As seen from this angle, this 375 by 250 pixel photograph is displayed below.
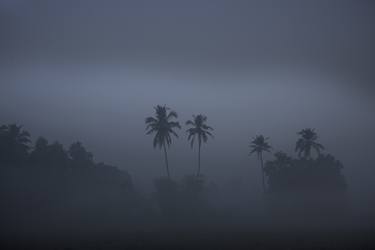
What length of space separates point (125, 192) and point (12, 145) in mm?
16733

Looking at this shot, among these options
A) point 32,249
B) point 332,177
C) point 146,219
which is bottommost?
point 32,249

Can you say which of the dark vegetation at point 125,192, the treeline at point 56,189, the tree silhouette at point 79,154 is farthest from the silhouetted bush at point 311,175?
the tree silhouette at point 79,154

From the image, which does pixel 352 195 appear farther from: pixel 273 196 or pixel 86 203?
pixel 86 203

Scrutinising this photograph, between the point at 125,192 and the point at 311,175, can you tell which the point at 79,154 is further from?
the point at 311,175

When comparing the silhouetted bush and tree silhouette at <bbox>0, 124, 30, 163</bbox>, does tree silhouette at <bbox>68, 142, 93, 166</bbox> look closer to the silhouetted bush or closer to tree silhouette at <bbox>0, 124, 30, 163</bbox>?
tree silhouette at <bbox>0, 124, 30, 163</bbox>

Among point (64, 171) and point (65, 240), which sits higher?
point (64, 171)

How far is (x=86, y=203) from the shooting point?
47.8 metres

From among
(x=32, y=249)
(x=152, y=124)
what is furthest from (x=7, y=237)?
(x=152, y=124)

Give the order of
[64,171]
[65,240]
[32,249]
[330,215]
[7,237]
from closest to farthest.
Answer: [32,249] < [65,240] < [7,237] < [64,171] < [330,215]

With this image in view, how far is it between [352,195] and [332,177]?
25.2ft

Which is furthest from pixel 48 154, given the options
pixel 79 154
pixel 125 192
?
pixel 125 192

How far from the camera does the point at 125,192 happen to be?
172 ft

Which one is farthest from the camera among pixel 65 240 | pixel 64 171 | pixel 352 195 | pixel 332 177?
pixel 352 195

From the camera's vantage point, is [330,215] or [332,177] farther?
[332,177]
